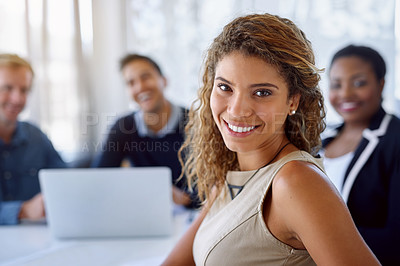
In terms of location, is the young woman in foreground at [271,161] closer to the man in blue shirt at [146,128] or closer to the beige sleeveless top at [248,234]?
the beige sleeveless top at [248,234]

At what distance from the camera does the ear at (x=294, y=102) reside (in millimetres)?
976

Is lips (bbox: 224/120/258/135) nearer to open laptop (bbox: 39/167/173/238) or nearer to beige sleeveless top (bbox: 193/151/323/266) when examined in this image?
beige sleeveless top (bbox: 193/151/323/266)

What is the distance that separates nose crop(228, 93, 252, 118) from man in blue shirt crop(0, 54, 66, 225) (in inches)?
65.5

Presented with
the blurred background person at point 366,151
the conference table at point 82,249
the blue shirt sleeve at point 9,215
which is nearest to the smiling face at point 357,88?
the blurred background person at point 366,151

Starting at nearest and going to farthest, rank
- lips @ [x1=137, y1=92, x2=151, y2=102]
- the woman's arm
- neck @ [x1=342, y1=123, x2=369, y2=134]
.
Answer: the woman's arm
neck @ [x1=342, y1=123, x2=369, y2=134]
lips @ [x1=137, y1=92, x2=151, y2=102]

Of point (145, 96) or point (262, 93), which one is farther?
point (145, 96)

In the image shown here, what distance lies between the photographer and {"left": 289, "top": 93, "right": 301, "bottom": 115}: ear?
38.4 inches

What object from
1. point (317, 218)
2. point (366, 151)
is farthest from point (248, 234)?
point (366, 151)

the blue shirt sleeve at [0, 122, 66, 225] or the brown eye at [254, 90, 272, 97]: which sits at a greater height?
the brown eye at [254, 90, 272, 97]

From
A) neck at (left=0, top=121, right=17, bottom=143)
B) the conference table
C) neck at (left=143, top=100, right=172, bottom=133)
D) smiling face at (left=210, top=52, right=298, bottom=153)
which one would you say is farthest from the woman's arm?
neck at (left=0, top=121, right=17, bottom=143)

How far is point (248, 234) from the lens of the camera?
87cm

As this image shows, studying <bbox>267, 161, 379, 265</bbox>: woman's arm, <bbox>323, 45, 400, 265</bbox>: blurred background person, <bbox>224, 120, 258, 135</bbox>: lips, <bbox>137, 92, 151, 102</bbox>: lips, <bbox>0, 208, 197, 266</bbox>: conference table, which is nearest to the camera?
<bbox>267, 161, 379, 265</bbox>: woman's arm

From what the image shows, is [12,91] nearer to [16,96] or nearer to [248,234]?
[16,96]

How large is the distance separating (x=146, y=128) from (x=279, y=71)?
1521mm
